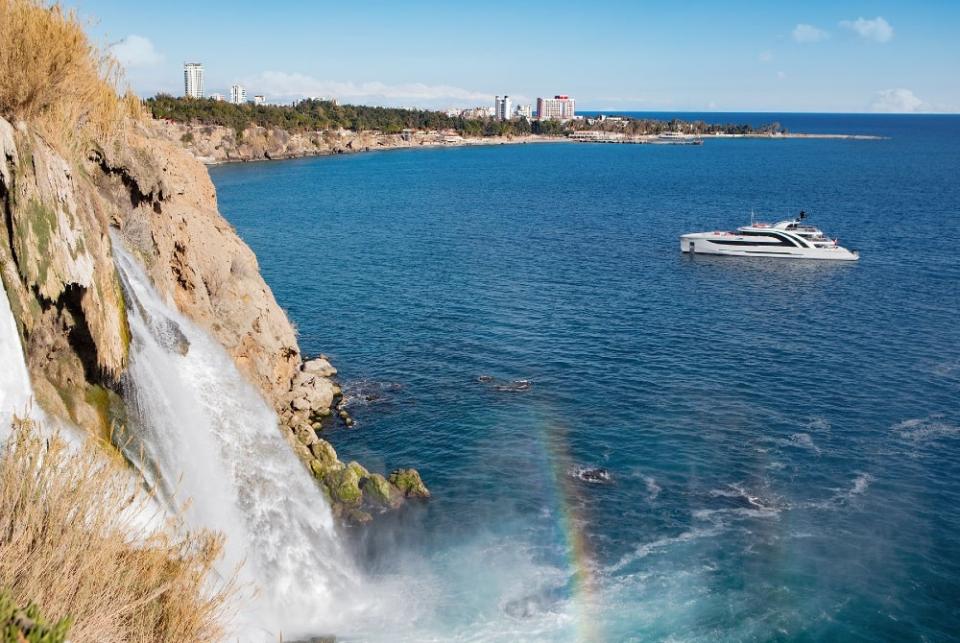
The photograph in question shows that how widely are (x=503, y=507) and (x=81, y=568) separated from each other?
21021 mm

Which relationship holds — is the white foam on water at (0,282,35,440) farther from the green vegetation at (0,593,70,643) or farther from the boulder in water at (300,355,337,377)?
the boulder in water at (300,355,337,377)

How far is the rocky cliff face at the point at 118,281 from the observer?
1723 centimetres

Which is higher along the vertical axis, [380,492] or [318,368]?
[318,368]

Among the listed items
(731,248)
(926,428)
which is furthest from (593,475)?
(731,248)

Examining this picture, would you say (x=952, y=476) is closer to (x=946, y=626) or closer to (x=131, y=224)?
(x=946, y=626)

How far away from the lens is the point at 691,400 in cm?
3797

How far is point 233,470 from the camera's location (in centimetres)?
2475

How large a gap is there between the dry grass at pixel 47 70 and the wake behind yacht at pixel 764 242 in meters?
58.7

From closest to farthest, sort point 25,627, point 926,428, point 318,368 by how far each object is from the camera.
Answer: point 25,627, point 926,428, point 318,368

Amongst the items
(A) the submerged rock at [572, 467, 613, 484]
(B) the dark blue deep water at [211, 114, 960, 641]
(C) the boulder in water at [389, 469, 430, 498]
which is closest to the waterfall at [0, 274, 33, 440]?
(B) the dark blue deep water at [211, 114, 960, 641]

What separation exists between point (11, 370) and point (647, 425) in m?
26.2

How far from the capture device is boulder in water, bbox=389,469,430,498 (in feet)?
99.2

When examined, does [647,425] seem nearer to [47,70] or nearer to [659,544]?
[659,544]

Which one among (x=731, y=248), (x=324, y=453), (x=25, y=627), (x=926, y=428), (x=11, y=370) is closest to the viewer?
(x=25, y=627)
